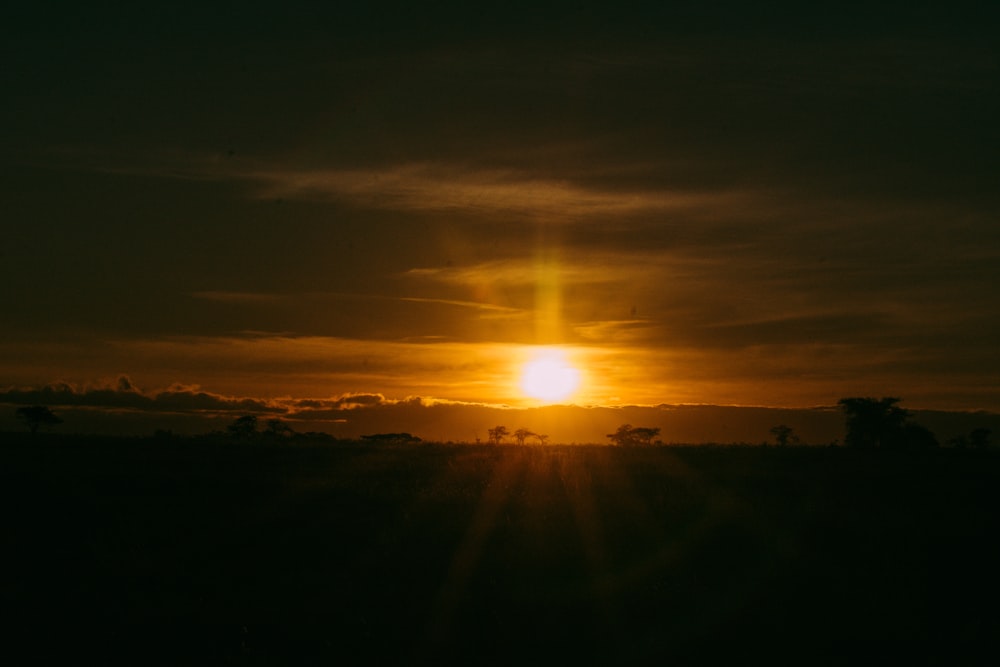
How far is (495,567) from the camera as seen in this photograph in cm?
1772

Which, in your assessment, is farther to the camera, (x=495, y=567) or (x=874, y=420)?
(x=874, y=420)

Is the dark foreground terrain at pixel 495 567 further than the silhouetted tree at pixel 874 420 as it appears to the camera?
No

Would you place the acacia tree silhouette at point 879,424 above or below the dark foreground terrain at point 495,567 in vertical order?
above

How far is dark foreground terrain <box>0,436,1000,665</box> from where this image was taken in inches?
592

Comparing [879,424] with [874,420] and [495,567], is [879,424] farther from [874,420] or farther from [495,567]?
[495,567]

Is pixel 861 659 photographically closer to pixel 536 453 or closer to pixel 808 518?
pixel 808 518

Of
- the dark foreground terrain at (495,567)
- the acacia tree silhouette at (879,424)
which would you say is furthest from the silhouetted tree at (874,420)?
the dark foreground terrain at (495,567)

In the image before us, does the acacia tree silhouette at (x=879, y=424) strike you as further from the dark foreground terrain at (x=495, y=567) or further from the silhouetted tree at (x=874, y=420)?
the dark foreground terrain at (x=495, y=567)

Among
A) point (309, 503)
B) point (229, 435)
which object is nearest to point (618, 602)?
point (309, 503)

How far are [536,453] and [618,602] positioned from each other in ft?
55.5

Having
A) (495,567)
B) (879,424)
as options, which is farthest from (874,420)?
(495,567)

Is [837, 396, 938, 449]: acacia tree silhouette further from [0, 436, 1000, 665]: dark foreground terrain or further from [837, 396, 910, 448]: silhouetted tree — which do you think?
[0, 436, 1000, 665]: dark foreground terrain

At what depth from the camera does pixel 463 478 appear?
26078 millimetres

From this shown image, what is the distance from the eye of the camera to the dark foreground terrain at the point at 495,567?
49.3 feet
